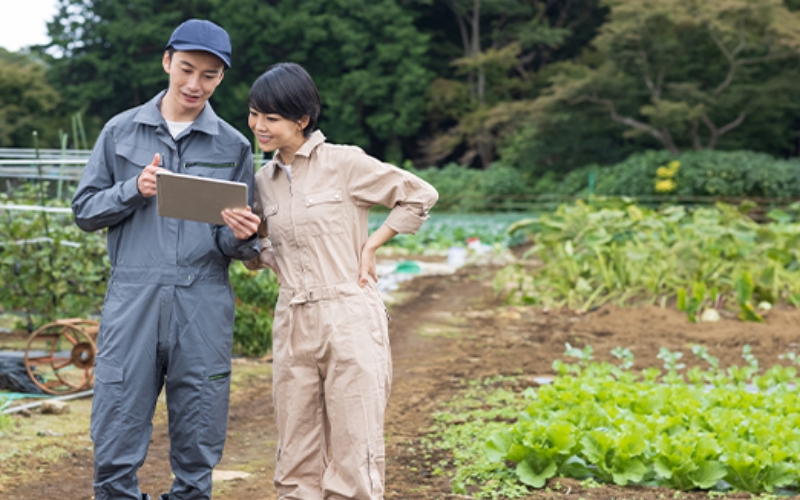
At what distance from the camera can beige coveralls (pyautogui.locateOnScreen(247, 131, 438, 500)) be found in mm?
2508

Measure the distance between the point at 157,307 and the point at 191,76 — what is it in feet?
1.99

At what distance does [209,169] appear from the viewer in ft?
8.39

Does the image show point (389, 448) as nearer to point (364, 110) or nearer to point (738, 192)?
point (738, 192)

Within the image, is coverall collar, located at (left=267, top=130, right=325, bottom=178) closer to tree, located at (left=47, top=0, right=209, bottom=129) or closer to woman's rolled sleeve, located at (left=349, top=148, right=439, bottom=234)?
woman's rolled sleeve, located at (left=349, top=148, right=439, bottom=234)

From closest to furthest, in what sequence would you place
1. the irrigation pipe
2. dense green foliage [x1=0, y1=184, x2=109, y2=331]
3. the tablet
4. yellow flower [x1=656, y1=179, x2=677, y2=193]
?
the tablet, the irrigation pipe, dense green foliage [x1=0, y1=184, x2=109, y2=331], yellow flower [x1=656, y1=179, x2=677, y2=193]

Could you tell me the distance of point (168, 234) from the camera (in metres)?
2.49

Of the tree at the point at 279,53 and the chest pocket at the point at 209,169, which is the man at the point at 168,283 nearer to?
the chest pocket at the point at 209,169

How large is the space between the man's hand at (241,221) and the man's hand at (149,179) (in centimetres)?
18

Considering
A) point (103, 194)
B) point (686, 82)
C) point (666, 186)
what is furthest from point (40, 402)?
point (686, 82)

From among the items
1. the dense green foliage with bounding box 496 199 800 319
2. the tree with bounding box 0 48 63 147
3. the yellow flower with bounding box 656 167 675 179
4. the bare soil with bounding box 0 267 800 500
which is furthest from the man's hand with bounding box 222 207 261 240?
the tree with bounding box 0 48 63 147

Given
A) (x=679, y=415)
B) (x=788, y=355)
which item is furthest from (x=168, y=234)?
(x=788, y=355)

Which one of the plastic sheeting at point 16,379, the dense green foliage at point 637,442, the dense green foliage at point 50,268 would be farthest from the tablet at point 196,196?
the dense green foliage at point 50,268

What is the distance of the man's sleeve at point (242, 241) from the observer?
2.49 m

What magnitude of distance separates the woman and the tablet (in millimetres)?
248
